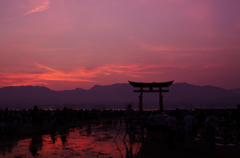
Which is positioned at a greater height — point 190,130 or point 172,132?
point 190,130

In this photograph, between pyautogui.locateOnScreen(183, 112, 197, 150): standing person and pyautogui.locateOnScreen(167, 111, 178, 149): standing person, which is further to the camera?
pyautogui.locateOnScreen(167, 111, 178, 149): standing person

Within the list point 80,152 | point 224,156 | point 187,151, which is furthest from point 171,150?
point 80,152

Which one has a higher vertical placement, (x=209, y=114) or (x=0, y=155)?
(x=209, y=114)

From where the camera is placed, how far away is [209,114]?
11.0 metres

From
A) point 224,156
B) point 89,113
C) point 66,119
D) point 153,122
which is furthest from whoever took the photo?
point 89,113

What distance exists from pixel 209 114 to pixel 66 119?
Result: 71.5 feet

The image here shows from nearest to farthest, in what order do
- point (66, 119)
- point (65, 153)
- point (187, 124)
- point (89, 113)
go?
point (65, 153) → point (187, 124) → point (66, 119) → point (89, 113)

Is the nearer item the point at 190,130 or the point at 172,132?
the point at 190,130

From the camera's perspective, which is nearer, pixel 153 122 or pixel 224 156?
pixel 224 156

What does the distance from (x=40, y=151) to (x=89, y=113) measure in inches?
993

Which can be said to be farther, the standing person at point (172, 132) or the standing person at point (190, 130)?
the standing person at point (172, 132)

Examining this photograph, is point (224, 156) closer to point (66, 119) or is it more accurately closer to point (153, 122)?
point (153, 122)

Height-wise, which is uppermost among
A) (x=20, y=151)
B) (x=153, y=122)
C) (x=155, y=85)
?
(x=155, y=85)

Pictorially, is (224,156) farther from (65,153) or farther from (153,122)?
(65,153)
